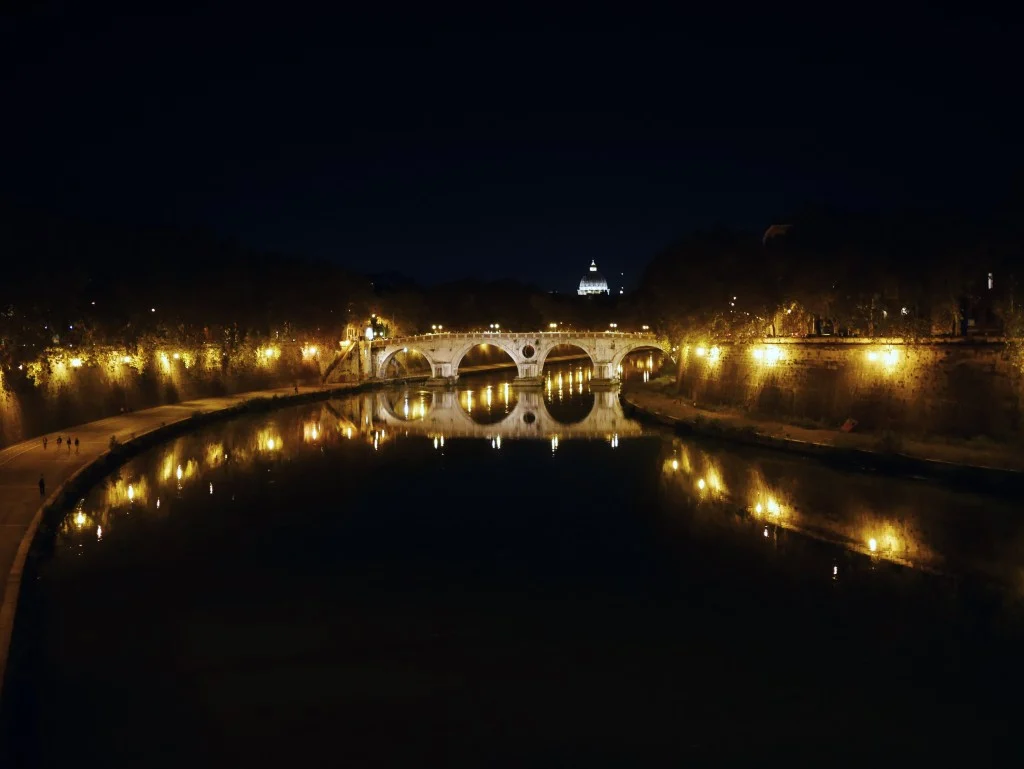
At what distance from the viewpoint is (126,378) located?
3722 centimetres

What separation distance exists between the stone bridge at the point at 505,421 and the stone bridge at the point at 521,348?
5.89 meters

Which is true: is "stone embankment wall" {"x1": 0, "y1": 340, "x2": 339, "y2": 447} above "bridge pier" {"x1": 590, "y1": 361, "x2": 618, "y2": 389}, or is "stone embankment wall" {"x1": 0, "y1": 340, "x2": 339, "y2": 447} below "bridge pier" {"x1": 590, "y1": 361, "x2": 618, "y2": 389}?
above

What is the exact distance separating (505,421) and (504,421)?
0.05 meters

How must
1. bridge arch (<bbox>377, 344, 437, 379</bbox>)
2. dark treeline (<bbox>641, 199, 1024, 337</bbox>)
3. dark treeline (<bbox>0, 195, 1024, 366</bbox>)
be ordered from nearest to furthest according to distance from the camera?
1. dark treeline (<bbox>641, 199, 1024, 337</bbox>)
2. dark treeline (<bbox>0, 195, 1024, 366</bbox>)
3. bridge arch (<bbox>377, 344, 437, 379</bbox>)

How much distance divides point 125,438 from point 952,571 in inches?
941

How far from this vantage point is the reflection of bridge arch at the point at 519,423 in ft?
121

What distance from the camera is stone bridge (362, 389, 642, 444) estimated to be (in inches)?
1451

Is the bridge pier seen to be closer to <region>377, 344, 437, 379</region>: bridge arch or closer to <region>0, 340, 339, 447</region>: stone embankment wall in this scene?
<region>377, 344, 437, 379</region>: bridge arch

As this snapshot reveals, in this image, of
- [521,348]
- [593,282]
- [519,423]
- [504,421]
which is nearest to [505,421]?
[504,421]

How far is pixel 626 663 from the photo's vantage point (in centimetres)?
1208

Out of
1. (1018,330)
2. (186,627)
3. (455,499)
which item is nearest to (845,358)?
(1018,330)

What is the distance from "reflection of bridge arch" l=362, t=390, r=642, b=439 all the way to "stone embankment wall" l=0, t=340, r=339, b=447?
740 cm

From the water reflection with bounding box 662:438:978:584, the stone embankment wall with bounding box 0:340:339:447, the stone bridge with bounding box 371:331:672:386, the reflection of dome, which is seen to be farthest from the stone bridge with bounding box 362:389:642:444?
the reflection of dome

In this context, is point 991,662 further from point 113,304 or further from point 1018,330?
point 113,304
